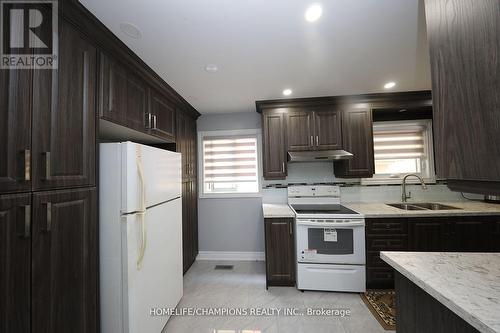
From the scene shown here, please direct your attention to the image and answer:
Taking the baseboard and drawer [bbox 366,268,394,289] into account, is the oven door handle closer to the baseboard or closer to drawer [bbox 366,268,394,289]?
drawer [bbox 366,268,394,289]

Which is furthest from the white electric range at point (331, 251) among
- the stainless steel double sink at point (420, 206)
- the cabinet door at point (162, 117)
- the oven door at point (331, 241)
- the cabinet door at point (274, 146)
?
the cabinet door at point (162, 117)

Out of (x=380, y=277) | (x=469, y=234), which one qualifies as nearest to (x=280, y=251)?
(x=380, y=277)

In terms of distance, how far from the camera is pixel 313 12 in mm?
1312

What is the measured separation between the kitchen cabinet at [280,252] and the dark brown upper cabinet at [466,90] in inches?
74.4

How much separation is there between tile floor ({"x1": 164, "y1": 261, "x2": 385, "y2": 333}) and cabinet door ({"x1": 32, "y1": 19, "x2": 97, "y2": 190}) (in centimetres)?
162

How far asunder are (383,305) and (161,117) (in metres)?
3.12

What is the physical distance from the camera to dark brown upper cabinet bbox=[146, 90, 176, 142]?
2077 mm

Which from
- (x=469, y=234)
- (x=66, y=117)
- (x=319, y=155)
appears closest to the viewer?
(x=66, y=117)

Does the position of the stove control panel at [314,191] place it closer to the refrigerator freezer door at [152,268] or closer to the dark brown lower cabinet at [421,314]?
the refrigerator freezer door at [152,268]

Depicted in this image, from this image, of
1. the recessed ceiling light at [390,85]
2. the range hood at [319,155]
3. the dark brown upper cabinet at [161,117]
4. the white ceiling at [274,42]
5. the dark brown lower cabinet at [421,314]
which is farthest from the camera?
the range hood at [319,155]

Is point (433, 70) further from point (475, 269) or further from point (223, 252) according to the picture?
point (223, 252)

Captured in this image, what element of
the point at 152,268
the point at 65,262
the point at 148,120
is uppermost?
the point at 148,120

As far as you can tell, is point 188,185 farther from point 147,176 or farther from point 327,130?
point 327,130

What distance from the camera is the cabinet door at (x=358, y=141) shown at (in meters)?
2.83
